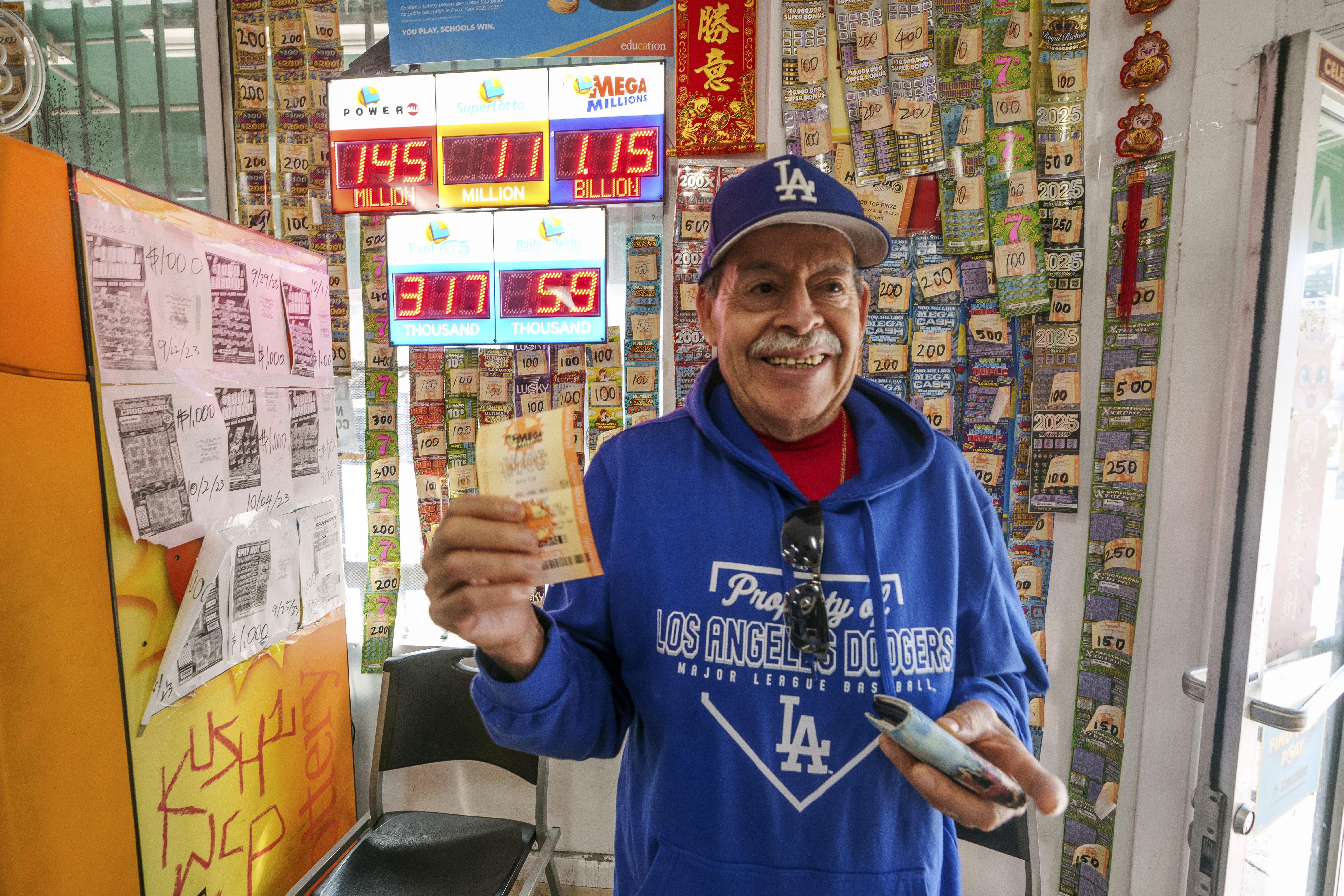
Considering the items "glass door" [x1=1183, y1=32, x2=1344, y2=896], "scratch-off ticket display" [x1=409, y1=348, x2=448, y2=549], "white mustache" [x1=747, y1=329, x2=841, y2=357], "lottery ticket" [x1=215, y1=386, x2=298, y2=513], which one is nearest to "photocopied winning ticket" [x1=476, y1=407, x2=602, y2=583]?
"white mustache" [x1=747, y1=329, x2=841, y2=357]

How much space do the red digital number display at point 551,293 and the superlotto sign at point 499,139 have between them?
231mm

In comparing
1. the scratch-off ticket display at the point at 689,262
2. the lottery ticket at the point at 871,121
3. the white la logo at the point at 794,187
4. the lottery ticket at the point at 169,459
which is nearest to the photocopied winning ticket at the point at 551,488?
the white la logo at the point at 794,187

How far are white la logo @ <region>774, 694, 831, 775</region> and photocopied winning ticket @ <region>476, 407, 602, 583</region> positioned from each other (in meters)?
0.41

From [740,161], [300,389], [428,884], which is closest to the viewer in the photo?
[428,884]

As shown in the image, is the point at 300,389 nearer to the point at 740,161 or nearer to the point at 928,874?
the point at 740,161

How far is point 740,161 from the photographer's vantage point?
195 centimetres

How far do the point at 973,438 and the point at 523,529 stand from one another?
1.65m

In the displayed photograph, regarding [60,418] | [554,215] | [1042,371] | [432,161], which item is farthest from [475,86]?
[1042,371]

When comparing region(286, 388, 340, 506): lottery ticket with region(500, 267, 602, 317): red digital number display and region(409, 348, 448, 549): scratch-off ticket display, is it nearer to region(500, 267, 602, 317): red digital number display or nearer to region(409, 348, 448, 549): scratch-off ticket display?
region(409, 348, 448, 549): scratch-off ticket display

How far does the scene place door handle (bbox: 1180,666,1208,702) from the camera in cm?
114

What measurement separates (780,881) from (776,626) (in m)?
0.36

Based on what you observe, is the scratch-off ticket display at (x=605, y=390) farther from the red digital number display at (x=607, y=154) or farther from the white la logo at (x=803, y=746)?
the white la logo at (x=803, y=746)

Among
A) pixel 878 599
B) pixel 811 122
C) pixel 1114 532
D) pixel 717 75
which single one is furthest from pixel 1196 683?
pixel 717 75

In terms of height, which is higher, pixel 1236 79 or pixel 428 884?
pixel 1236 79
